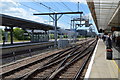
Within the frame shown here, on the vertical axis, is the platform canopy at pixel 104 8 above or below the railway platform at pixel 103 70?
above

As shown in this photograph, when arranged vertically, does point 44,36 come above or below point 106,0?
below

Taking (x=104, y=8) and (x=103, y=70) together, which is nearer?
(x=103, y=70)

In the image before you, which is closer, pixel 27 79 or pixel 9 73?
pixel 27 79

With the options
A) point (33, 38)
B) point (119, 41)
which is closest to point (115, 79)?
point (119, 41)

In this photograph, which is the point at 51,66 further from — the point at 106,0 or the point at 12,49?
the point at 12,49

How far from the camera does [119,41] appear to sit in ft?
74.4

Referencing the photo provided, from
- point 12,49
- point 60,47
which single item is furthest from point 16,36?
point 12,49

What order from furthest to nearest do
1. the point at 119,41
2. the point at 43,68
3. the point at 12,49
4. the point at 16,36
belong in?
the point at 16,36
the point at 119,41
the point at 12,49
the point at 43,68

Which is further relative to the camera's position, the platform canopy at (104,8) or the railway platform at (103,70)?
the platform canopy at (104,8)

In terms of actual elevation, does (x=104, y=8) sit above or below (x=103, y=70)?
above

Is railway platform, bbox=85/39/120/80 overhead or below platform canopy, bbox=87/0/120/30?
below

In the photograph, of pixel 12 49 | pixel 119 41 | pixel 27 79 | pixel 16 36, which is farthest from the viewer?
pixel 16 36

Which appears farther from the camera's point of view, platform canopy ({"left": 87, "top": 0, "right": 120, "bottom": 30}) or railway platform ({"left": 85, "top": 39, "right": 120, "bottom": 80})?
platform canopy ({"left": 87, "top": 0, "right": 120, "bottom": 30})

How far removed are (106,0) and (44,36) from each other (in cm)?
2337
